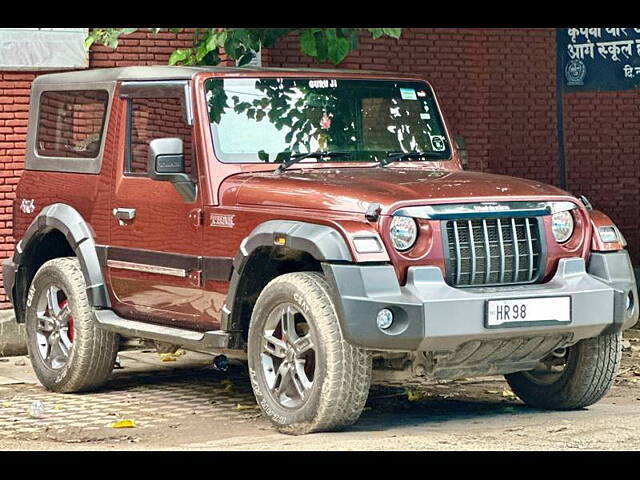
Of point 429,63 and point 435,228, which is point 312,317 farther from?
point 429,63

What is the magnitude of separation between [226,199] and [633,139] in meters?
8.80

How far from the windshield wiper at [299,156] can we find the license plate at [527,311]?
5.38 ft

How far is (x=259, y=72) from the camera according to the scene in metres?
9.09

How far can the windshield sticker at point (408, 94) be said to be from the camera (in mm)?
9473

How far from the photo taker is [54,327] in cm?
Result: 1000

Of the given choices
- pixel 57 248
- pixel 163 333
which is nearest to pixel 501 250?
pixel 163 333

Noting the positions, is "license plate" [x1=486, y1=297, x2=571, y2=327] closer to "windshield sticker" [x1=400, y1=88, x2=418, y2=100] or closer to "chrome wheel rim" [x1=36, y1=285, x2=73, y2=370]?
"windshield sticker" [x1=400, y1=88, x2=418, y2=100]

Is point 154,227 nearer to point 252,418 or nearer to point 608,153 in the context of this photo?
point 252,418

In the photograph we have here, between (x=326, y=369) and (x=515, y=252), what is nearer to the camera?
(x=326, y=369)

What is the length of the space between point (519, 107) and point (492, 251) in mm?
7879

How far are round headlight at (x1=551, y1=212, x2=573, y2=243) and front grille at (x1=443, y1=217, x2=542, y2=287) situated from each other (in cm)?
15

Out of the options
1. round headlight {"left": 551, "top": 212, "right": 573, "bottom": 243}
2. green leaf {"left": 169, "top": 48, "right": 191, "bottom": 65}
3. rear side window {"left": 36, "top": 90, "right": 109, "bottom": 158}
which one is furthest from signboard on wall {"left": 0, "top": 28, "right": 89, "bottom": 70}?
round headlight {"left": 551, "top": 212, "right": 573, "bottom": 243}

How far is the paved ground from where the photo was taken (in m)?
7.64

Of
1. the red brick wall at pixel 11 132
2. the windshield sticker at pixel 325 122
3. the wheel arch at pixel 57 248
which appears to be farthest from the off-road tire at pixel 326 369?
the red brick wall at pixel 11 132
